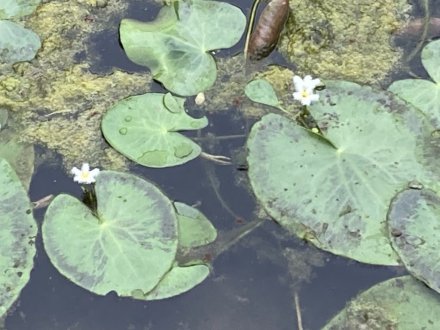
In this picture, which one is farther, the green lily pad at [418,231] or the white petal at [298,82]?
the white petal at [298,82]

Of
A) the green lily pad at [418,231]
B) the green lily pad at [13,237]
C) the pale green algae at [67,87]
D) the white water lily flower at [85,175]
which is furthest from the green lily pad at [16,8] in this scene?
the green lily pad at [418,231]

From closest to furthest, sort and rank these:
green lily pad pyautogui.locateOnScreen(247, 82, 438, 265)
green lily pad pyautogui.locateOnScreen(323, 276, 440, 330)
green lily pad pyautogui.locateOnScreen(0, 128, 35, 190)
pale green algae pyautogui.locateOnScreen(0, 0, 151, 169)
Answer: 1. green lily pad pyautogui.locateOnScreen(323, 276, 440, 330)
2. green lily pad pyautogui.locateOnScreen(247, 82, 438, 265)
3. green lily pad pyautogui.locateOnScreen(0, 128, 35, 190)
4. pale green algae pyautogui.locateOnScreen(0, 0, 151, 169)

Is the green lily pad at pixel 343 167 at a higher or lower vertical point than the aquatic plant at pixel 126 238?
higher

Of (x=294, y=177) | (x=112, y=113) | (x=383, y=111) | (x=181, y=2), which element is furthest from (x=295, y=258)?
(x=181, y=2)

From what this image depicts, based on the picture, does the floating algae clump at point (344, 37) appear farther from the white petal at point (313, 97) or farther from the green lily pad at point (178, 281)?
the green lily pad at point (178, 281)

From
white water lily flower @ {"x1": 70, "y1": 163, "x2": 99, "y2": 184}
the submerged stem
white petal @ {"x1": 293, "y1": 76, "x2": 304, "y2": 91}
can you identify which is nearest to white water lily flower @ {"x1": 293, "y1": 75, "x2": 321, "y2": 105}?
white petal @ {"x1": 293, "y1": 76, "x2": 304, "y2": 91}

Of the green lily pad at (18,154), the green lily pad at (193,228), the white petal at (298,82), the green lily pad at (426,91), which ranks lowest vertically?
the green lily pad at (18,154)

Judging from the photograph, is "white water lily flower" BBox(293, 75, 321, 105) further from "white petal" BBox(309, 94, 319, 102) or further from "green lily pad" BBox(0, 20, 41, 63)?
"green lily pad" BBox(0, 20, 41, 63)
